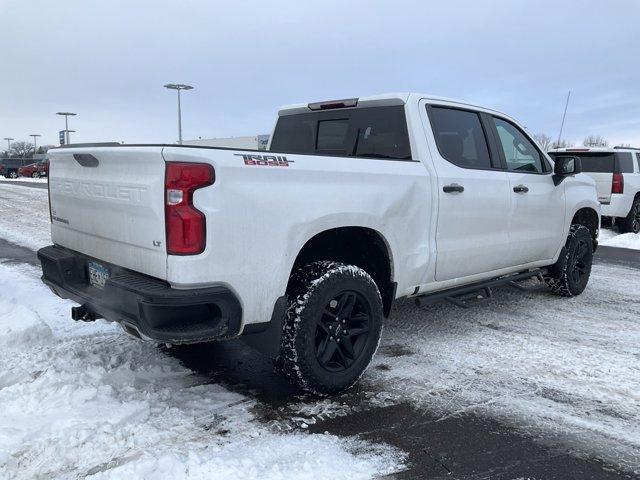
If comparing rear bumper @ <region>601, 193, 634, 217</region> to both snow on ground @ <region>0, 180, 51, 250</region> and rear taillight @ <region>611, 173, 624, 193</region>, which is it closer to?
rear taillight @ <region>611, 173, 624, 193</region>

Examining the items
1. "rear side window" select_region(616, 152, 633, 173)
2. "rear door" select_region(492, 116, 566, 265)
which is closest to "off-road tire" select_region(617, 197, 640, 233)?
"rear side window" select_region(616, 152, 633, 173)

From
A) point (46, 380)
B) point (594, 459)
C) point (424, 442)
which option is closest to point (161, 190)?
point (46, 380)

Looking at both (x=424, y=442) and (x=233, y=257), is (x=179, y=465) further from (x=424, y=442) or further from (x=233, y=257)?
(x=424, y=442)

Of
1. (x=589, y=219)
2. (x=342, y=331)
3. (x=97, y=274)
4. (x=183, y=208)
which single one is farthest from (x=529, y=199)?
(x=97, y=274)

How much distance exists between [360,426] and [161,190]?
1.77 m

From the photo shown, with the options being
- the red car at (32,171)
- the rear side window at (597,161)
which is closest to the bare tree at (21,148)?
the red car at (32,171)

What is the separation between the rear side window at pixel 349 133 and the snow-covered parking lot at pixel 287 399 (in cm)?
167

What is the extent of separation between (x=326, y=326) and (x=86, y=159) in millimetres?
1882

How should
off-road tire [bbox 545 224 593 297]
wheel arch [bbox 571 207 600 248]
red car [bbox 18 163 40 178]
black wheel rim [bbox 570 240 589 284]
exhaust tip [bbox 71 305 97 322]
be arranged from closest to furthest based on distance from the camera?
exhaust tip [bbox 71 305 97 322], off-road tire [bbox 545 224 593 297], black wheel rim [bbox 570 240 589 284], wheel arch [bbox 571 207 600 248], red car [bbox 18 163 40 178]

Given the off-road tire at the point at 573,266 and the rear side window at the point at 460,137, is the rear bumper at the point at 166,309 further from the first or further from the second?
the off-road tire at the point at 573,266

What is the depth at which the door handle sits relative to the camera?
4.25 meters

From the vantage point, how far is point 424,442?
122 inches

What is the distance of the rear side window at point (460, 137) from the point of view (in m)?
4.47

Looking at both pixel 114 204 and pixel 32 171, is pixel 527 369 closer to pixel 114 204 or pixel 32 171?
pixel 114 204
